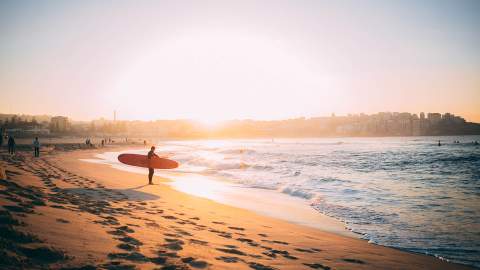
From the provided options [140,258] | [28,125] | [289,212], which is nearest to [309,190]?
[289,212]

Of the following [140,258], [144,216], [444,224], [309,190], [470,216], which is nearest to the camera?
[140,258]

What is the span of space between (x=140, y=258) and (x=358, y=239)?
5.40 meters

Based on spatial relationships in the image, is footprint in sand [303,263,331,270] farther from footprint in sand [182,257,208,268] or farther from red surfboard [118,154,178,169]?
red surfboard [118,154,178,169]

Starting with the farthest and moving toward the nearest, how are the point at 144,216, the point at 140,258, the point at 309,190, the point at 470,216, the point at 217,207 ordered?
the point at 309,190
the point at 217,207
the point at 470,216
the point at 144,216
the point at 140,258

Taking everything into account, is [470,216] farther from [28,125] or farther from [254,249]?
[28,125]

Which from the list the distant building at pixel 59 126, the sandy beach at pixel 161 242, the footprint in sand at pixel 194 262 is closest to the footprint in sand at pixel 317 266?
the sandy beach at pixel 161 242

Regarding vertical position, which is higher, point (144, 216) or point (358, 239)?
point (144, 216)

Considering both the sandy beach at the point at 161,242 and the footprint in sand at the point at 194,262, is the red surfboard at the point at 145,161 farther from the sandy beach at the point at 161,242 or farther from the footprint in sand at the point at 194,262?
the footprint in sand at the point at 194,262

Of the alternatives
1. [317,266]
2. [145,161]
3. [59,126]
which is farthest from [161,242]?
[59,126]

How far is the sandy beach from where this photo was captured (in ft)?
11.9

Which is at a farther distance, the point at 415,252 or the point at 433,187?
the point at 433,187

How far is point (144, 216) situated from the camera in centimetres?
688

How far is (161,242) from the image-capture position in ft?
16.0

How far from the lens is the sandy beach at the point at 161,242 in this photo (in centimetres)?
364
